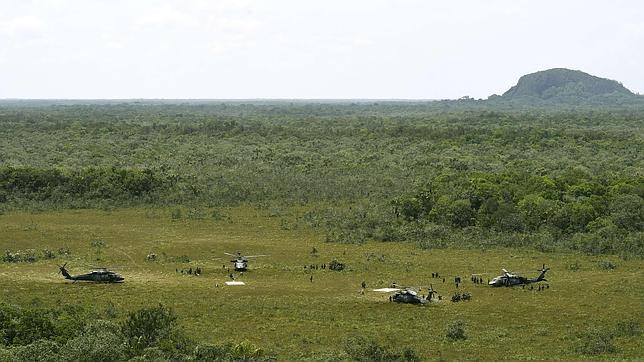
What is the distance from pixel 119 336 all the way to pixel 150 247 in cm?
2513

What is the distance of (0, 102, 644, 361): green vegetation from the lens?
1172 inches

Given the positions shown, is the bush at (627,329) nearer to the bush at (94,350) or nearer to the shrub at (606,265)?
the shrub at (606,265)

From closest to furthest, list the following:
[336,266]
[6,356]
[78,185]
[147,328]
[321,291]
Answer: [6,356]
[147,328]
[321,291]
[336,266]
[78,185]

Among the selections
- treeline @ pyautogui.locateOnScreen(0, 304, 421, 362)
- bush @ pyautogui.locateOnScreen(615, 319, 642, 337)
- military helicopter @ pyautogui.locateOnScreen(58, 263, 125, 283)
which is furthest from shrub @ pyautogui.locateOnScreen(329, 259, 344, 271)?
bush @ pyautogui.locateOnScreen(615, 319, 642, 337)

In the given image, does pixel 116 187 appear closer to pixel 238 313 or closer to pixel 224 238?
pixel 224 238

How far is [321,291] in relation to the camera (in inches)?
1561

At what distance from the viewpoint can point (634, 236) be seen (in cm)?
5181

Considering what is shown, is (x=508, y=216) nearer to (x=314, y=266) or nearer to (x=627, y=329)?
(x=314, y=266)

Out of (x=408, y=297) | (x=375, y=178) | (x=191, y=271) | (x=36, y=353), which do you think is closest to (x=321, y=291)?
(x=408, y=297)

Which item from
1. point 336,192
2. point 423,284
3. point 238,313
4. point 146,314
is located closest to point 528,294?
point 423,284

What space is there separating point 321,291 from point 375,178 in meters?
45.0

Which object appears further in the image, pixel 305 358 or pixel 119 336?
pixel 305 358

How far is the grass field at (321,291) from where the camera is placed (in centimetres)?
3162

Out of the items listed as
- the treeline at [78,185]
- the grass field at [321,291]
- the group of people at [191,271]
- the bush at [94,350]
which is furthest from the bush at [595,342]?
the treeline at [78,185]
